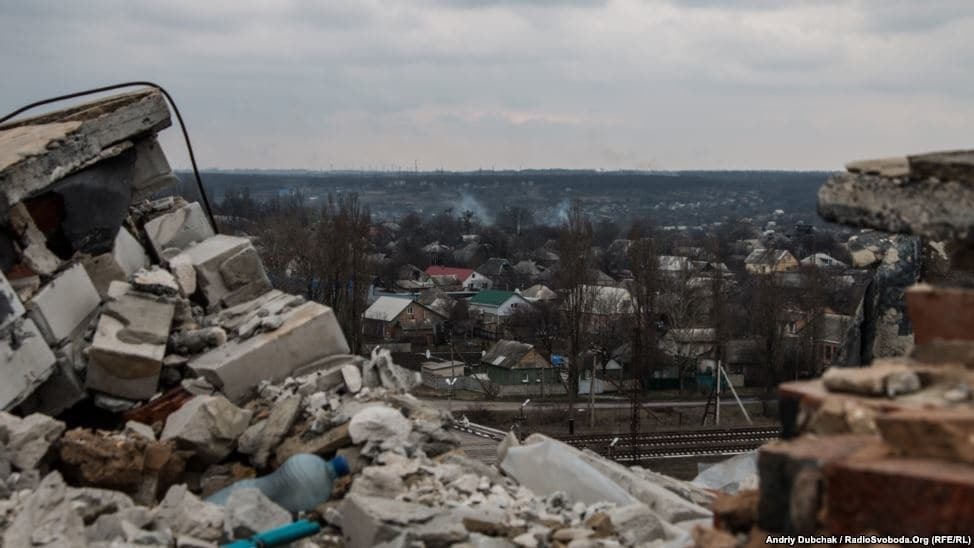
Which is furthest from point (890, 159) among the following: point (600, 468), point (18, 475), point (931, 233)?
point (18, 475)

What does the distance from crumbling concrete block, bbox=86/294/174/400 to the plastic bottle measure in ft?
3.77

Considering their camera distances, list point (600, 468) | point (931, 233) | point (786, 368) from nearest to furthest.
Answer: point (931, 233), point (600, 468), point (786, 368)

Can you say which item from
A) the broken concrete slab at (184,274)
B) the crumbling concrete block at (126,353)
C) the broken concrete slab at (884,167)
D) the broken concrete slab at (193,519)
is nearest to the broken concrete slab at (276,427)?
the broken concrete slab at (193,519)

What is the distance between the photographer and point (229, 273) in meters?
6.66

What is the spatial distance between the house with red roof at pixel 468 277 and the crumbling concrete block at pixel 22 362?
48807 millimetres

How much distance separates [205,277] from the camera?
21.6 ft

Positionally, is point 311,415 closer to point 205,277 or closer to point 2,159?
point 205,277

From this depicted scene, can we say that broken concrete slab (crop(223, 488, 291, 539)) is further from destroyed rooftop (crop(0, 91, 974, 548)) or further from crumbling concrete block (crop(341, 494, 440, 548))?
crumbling concrete block (crop(341, 494, 440, 548))

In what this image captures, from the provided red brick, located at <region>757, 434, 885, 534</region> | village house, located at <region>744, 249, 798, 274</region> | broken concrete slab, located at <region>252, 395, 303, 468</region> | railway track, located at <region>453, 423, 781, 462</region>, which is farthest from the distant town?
red brick, located at <region>757, 434, 885, 534</region>

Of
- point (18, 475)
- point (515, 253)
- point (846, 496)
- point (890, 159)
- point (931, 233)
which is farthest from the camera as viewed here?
point (515, 253)

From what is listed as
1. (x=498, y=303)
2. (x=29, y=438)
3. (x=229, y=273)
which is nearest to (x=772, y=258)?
(x=498, y=303)

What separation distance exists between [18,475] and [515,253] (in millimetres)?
63672

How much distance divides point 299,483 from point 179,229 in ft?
10.2

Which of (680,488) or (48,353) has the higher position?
(48,353)
